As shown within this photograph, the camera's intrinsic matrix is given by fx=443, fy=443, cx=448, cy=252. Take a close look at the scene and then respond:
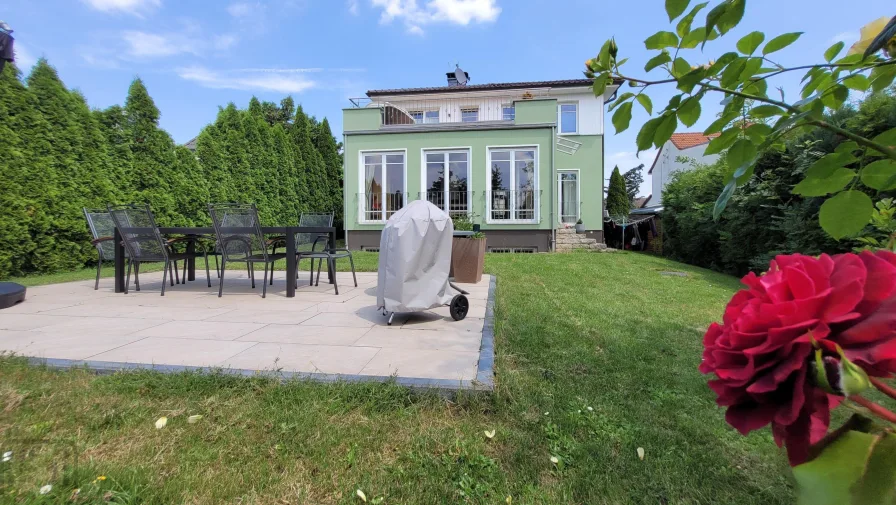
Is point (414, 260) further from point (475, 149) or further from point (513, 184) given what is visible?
point (475, 149)

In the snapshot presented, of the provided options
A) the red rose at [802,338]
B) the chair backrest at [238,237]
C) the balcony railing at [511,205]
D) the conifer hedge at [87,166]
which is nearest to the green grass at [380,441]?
the red rose at [802,338]

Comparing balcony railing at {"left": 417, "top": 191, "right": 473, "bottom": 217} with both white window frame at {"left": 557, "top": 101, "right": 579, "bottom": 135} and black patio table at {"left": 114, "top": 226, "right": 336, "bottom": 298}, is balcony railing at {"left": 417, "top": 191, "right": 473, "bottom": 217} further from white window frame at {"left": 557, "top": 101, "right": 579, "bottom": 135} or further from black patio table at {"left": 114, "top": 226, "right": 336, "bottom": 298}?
black patio table at {"left": 114, "top": 226, "right": 336, "bottom": 298}

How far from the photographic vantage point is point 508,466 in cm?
198

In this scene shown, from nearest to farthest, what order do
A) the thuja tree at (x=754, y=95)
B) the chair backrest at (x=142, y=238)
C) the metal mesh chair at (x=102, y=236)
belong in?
1. the thuja tree at (x=754, y=95)
2. the chair backrest at (x=142, y=238)
3. the metal mesh chair at (x=102, y=236)

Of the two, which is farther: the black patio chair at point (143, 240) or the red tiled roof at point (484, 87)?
the red tiled roof at point (484, 87)

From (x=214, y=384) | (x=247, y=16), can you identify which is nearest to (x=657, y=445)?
(x=214, y=384)

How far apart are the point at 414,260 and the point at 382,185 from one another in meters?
10.7

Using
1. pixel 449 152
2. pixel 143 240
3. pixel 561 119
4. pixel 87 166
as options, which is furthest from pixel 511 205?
pixel 87 166

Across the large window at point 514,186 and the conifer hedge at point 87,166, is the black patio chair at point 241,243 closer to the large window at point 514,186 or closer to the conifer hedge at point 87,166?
the conifer hedge at point 87,166

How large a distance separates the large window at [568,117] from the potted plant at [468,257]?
483 inches

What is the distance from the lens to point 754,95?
107 centimetres

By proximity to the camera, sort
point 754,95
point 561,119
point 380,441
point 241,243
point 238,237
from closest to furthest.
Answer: point 754,95, point 380,441, point 238,237, point 241,243, point 561,119

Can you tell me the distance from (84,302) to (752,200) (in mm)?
11204

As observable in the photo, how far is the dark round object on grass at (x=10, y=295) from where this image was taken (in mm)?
4895
